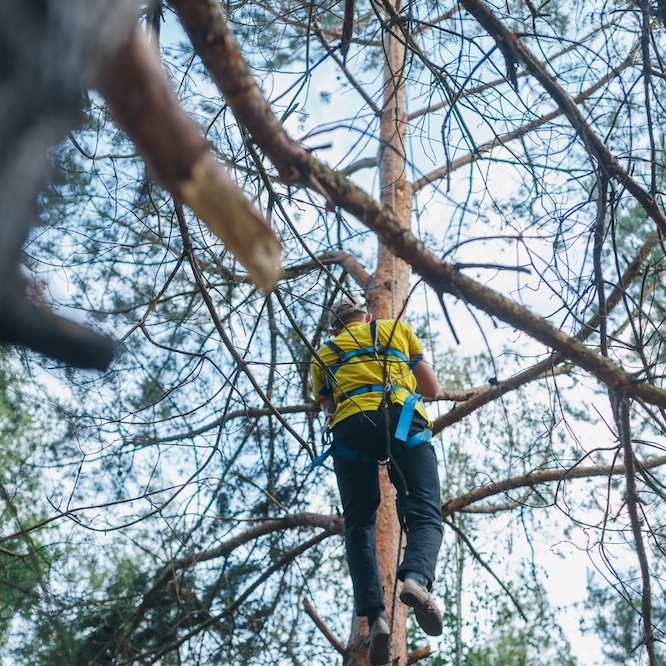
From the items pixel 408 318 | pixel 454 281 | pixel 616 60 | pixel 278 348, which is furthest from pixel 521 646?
pixel 454 281

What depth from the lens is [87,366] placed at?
1.12 meters

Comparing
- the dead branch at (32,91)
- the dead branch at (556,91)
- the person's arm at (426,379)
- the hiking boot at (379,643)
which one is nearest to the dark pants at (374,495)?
the hiking boot at (379,643)

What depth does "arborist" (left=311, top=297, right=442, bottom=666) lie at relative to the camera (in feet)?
10.7

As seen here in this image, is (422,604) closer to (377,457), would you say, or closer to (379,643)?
(379,643)

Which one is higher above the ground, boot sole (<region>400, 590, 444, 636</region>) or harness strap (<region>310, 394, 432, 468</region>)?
harness strap (<region>310, 394, 432, 468</region>)

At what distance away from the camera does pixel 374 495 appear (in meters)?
3.59

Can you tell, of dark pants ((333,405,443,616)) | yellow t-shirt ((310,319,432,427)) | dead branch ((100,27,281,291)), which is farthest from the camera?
yellow t-shirt ((310,319,432,427))

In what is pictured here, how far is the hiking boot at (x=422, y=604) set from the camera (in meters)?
3.01

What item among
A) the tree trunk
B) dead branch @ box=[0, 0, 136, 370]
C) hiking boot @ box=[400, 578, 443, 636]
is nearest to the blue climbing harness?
the tree trunk

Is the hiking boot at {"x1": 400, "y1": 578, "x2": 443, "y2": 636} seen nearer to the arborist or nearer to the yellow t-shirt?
the arborist

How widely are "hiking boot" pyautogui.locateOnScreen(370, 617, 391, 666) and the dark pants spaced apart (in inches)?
4.8

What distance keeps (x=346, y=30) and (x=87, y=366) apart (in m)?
2.03

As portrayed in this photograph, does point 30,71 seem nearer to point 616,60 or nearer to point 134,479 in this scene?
point 616,60

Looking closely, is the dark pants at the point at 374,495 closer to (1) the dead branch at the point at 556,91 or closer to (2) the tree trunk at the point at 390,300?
(2) the tree trunk at the point at 390,300
